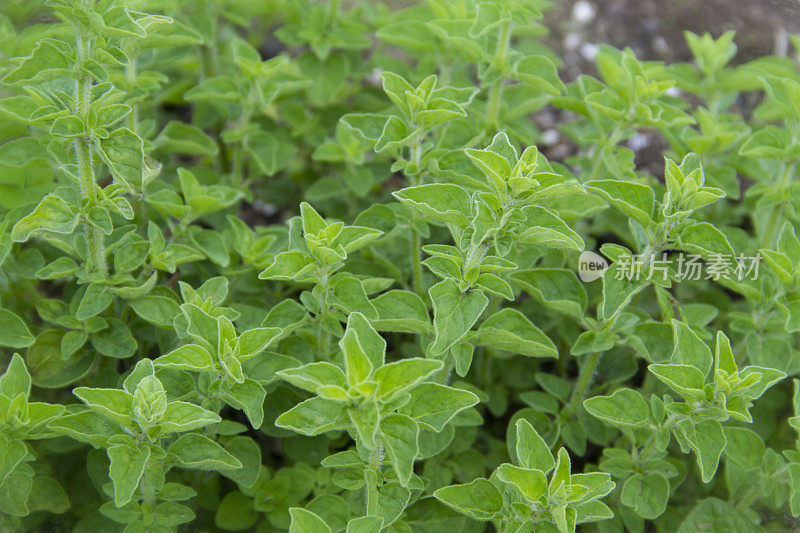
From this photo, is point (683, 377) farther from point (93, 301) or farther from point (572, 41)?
point (572, 41)

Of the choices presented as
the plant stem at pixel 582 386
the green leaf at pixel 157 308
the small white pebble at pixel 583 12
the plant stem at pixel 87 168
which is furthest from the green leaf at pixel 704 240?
the small white pebble at pixel 583 12

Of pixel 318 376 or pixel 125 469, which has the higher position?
pixel 318 376

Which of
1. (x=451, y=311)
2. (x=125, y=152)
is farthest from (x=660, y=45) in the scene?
(x=125, y=152)

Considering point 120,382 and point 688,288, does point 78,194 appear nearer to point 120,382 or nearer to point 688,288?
point 120,382

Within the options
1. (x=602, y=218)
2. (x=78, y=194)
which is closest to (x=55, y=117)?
(x=78, y=194)

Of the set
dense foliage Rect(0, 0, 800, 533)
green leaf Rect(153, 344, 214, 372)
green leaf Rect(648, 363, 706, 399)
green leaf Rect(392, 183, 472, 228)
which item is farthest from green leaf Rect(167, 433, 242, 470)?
green leaf Rect(648, 363, 706, 399)

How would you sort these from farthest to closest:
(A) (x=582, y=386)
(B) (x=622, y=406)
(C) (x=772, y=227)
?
(C) (x=772, y=227), (A) (x=582, y=386), (B) (x=622, y=406)
